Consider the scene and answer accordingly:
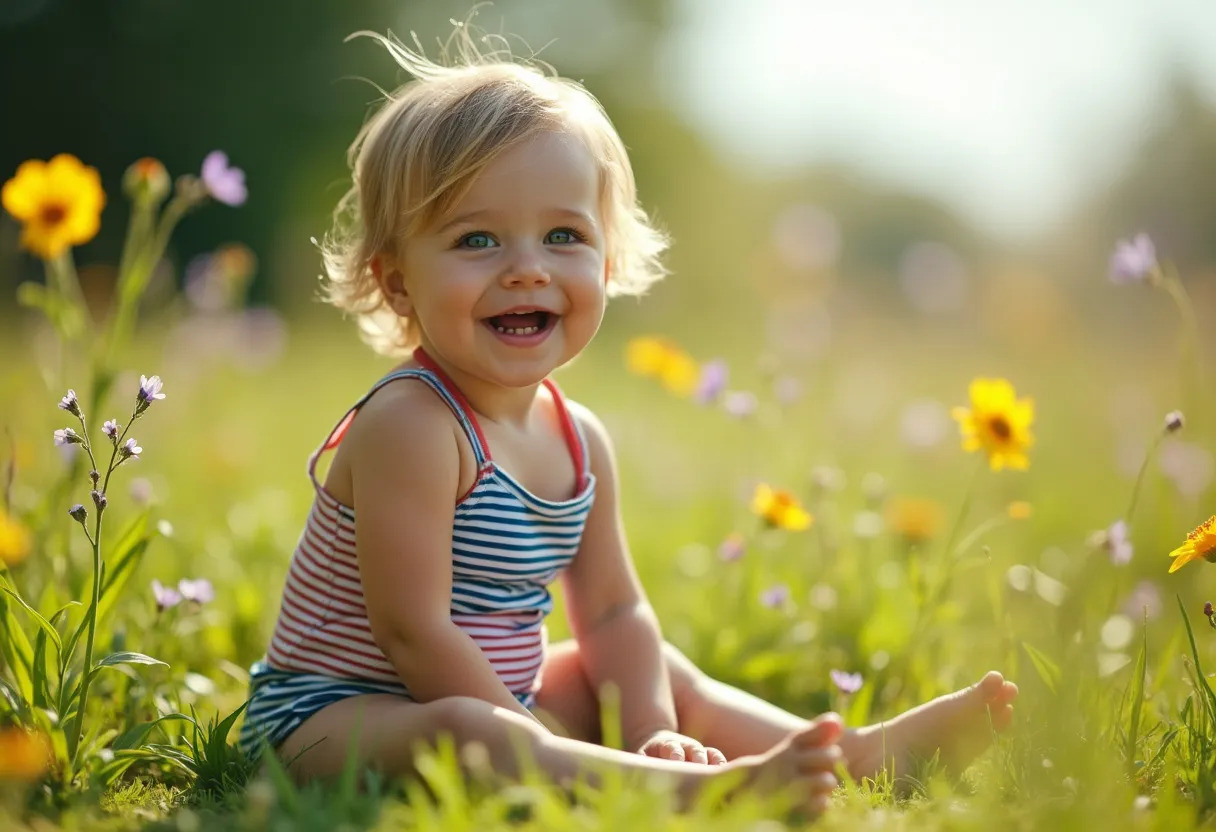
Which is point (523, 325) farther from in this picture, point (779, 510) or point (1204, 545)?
point (1204, 545)

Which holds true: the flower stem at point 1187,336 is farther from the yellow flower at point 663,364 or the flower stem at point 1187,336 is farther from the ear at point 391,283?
the ear at point 391,283

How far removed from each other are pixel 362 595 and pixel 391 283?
0.55 meters

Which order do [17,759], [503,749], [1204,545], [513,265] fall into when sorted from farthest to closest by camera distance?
[513,265], [1204,545], [503,749], [17,759]

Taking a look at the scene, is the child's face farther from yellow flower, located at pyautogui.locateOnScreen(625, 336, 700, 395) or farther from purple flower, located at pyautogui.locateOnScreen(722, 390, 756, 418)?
yellow flower, located at pyautogui.locateOnScreen(625, 336, 700, 395)

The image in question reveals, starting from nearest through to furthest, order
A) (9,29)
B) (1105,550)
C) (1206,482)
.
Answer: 1. (1105,550)
2. (1206,482)
3. (9,29)

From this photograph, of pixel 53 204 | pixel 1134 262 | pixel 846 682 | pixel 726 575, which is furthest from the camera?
pixel 726 575

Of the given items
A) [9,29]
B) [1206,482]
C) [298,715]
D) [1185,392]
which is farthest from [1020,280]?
[9,29]

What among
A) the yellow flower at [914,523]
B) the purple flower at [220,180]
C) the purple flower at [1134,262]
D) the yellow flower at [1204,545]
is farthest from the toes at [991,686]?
the purple flower at [220,180]

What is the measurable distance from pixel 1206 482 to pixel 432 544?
286cm

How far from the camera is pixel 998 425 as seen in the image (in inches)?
88.8

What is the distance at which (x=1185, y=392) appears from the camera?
8.57 feet

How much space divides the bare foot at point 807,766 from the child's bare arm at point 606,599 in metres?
0.53

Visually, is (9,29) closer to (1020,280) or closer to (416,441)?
(1020,280)

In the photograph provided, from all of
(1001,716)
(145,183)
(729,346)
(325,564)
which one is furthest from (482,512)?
(729,346)
